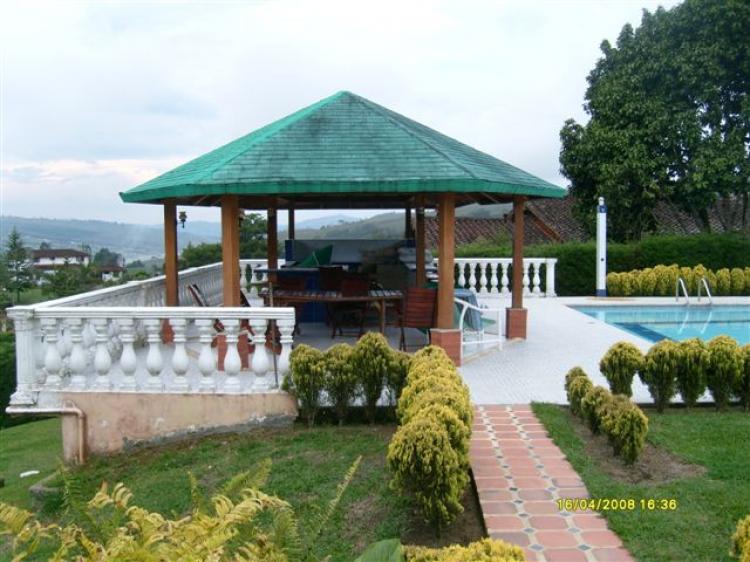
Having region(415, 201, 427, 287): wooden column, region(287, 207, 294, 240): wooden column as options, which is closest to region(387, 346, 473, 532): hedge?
region(415, 201, 427, 287): wooden column

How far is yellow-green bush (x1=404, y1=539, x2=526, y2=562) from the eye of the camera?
3205 mm

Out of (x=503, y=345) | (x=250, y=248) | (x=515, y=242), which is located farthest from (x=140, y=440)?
(x=250, y=248)

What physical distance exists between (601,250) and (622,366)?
38.0 feet

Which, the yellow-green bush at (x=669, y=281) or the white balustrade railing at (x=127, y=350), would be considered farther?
the yellow-green bush at (x=669, y=281)

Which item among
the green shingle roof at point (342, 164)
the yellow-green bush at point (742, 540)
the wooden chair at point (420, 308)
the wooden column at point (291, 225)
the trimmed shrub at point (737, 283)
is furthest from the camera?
the trimmed shrub at point (737, 283)

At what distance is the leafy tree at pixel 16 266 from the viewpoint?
1535 inches

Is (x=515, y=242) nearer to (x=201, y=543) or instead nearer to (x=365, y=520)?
(x=365, y=520)

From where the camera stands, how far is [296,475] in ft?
19.2

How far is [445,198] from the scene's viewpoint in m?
8.97

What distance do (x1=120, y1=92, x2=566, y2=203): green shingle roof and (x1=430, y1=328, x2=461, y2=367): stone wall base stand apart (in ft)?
6.25

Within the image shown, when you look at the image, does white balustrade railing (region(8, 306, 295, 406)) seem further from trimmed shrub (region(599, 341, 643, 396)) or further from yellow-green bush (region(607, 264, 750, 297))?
yellow-green bush (region(607, 264, 750, 297))

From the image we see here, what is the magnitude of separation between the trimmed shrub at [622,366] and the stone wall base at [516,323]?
161 inches

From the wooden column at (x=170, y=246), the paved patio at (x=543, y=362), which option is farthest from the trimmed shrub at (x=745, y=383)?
the wooden column at (x=170, y=246)

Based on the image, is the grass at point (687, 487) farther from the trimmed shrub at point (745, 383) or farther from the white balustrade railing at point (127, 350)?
the white balustrade railing at point (127, 350)
